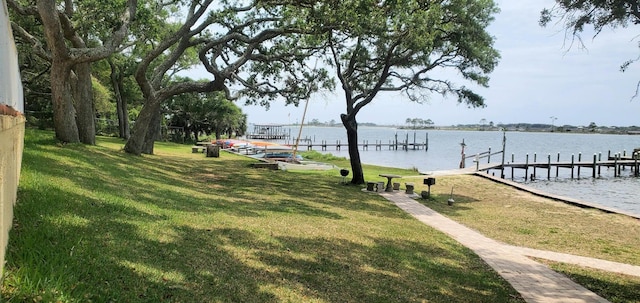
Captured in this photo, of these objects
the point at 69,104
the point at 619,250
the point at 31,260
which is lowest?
the point at 619,250

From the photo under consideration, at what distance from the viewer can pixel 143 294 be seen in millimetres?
4008

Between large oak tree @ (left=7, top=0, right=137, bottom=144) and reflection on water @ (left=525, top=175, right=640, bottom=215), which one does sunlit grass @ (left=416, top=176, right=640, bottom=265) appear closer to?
reflection on water @ (left=525, top=175, right=640, bottom=215)

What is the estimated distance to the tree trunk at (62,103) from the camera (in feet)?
43.9

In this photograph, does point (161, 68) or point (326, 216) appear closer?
point (326, 216)

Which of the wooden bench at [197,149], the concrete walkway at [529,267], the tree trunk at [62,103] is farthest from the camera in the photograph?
the wooden bench at [197,149]

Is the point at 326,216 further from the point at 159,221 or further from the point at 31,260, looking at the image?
the point at 31,260

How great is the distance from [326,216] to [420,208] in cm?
442

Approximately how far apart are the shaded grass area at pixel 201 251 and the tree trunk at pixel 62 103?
3779 mm

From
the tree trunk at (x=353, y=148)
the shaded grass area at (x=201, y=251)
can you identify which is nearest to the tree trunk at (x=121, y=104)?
the tree trunk at (x=353, y=148)

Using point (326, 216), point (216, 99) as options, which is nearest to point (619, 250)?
point (326, 216)

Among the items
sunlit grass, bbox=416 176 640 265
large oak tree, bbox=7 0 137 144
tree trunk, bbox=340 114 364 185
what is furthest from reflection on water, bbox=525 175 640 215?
large oak tree, bbox=7 0 137 144

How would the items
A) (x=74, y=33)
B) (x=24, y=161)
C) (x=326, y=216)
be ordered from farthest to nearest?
(x=74, y=33), (x=326, y=216), (x=24, y=161)

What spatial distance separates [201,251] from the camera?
5695 mm

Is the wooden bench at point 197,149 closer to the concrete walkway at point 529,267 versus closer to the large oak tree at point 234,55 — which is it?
the large oak tree at point 234,55
